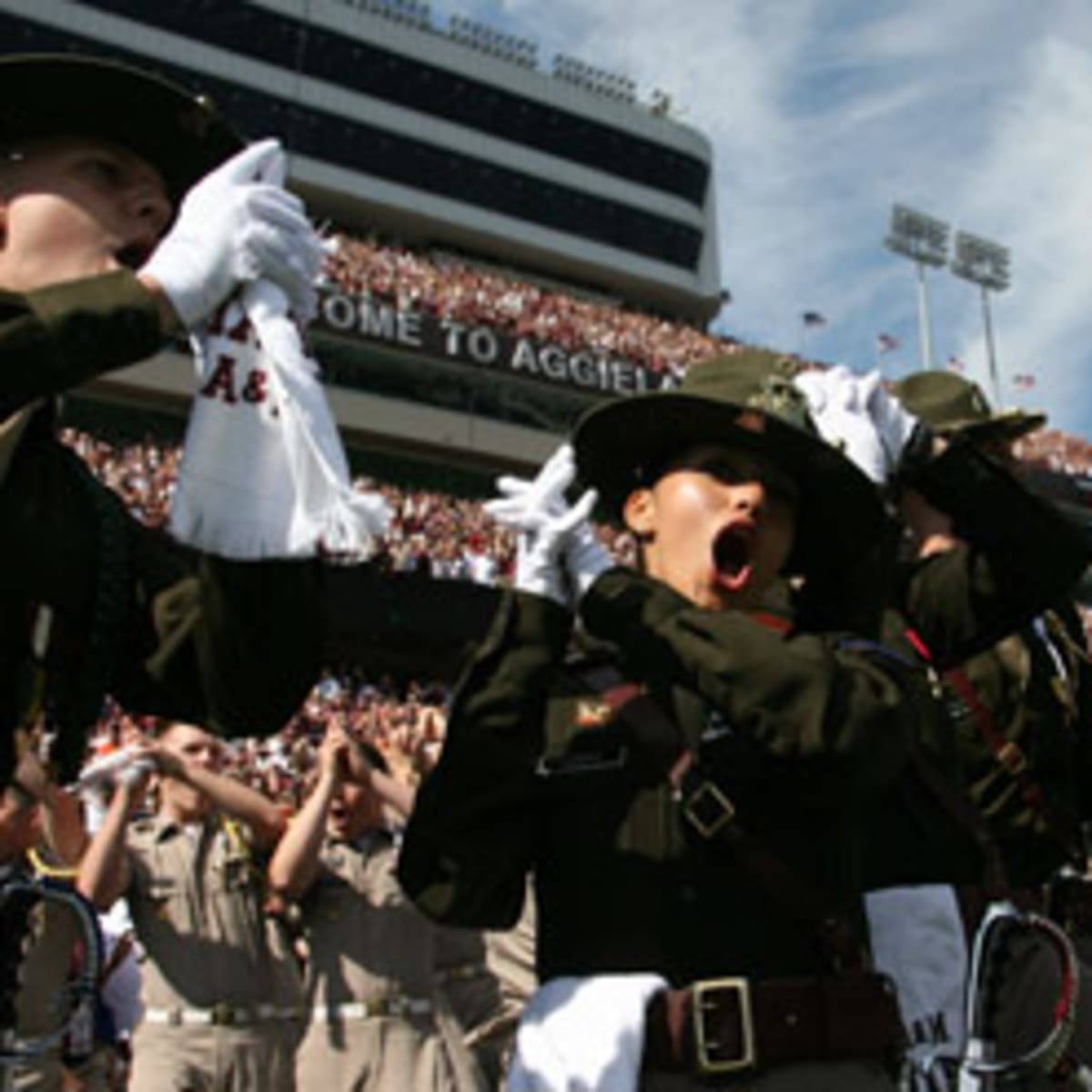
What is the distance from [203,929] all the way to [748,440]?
3538 mm

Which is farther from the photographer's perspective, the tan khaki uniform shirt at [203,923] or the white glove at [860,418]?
the tan khaki uniform shirt at [203,923]

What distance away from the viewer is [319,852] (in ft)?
18.4

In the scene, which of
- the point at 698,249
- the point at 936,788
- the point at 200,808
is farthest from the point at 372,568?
the point at 698,249

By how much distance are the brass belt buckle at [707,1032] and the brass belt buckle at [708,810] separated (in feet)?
0.87

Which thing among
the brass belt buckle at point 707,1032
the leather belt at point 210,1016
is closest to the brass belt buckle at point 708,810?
the brass belt buckle at point 707,1032

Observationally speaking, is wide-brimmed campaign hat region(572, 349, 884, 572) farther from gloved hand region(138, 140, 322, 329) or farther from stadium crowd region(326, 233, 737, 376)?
stadium crowd region(326, 233, 737, 376)

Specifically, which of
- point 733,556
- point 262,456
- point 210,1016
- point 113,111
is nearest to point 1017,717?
point 733,556

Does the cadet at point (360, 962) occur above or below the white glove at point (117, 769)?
below

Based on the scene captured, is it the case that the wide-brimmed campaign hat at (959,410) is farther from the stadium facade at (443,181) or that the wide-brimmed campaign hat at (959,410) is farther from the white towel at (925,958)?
the stadium facade at (443,181)

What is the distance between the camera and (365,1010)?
5.55m

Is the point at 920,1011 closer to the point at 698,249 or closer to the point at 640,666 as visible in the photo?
the point at 640,666

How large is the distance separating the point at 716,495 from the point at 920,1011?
115cm

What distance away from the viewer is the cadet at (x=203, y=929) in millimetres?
5344

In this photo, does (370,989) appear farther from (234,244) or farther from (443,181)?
(443,181)
